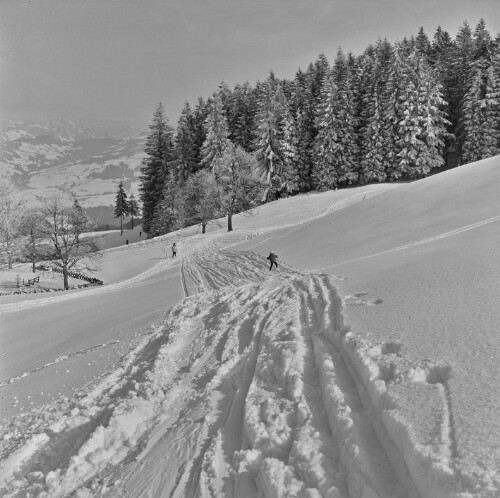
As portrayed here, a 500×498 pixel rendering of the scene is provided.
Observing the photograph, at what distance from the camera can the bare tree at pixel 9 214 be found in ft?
106

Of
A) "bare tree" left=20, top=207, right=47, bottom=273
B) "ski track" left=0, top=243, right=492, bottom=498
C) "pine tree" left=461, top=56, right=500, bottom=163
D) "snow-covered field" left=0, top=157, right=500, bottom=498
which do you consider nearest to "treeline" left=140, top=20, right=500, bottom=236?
"pine tree" left=461, top=56, right=500, bottom=163

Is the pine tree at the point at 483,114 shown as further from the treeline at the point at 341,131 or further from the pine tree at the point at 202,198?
the pine tree at the point at 202,198

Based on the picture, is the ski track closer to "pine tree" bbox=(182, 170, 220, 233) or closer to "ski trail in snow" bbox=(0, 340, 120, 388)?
"ski trail in snow" bbox=(0, 340, 120, 388)

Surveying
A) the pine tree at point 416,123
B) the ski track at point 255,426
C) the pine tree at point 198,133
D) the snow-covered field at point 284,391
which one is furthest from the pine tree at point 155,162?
the ski track at point 255,426

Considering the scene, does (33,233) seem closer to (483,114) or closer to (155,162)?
(155,162)

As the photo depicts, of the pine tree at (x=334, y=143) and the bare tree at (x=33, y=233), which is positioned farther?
the pine tree at (x=334, y=143)

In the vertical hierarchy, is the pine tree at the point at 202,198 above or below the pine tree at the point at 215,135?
below

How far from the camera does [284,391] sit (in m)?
5.58

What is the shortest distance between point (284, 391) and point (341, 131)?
4538cm

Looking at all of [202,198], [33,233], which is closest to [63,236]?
[33,233]

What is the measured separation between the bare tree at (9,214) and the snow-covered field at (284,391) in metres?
23.0

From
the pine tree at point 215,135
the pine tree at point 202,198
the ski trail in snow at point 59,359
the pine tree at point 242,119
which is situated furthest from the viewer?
the pine tree at point 242,119

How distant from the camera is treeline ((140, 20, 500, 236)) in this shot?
137 ft

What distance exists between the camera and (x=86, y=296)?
2145 cm
